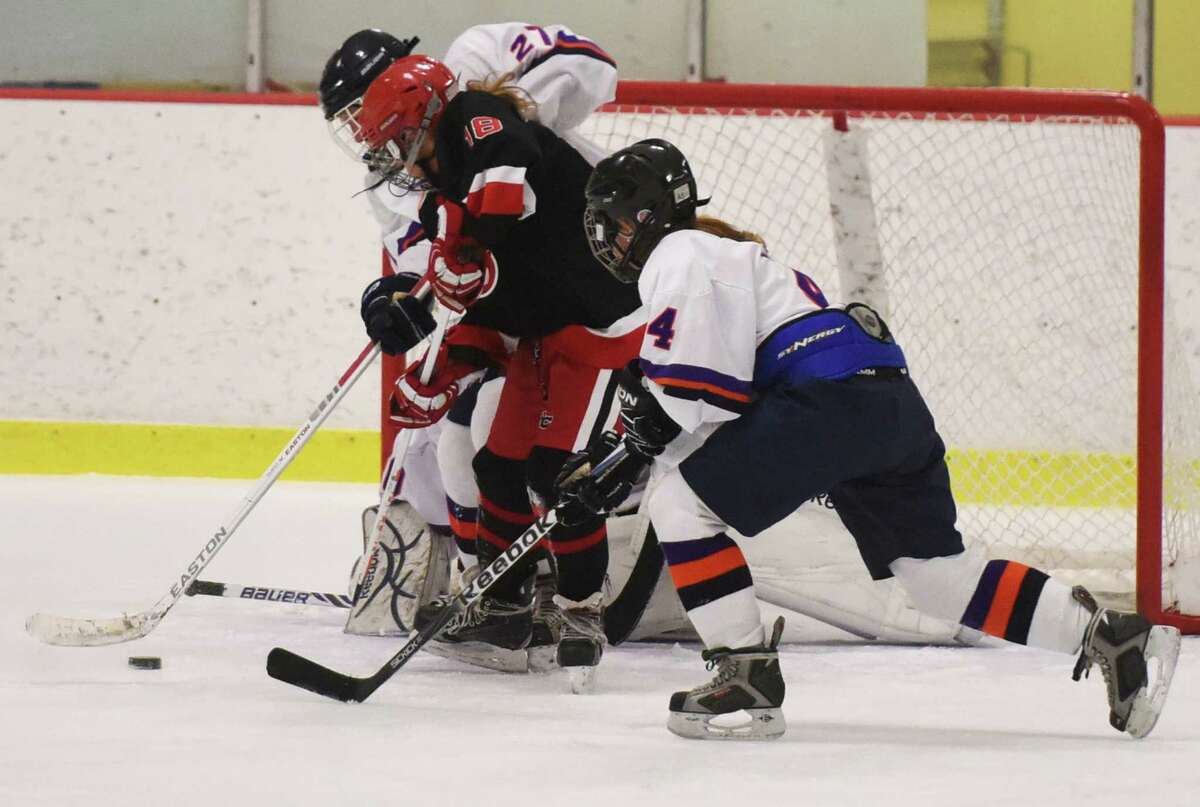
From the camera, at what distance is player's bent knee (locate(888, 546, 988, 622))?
6.84ft

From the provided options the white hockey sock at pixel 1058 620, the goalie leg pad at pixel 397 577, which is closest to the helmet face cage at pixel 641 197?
the white hockey sock at pixel 1058 620

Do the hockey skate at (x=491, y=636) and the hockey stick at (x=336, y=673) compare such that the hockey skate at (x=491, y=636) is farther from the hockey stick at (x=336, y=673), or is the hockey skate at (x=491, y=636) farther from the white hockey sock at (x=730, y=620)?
the white hockey sock at (x=730, y=620)

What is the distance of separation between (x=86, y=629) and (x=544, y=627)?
76cm

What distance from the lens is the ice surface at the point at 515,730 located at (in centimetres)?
175

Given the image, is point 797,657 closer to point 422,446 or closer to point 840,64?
point 422,446

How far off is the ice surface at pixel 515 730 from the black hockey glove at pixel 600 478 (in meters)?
0.31

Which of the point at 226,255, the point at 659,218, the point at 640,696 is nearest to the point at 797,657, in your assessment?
the point at 640,696

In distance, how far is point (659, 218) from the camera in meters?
2.11

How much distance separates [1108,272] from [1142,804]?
218 cm

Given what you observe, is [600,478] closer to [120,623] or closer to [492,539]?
[492,539]

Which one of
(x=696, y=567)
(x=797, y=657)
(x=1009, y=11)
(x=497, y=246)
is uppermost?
(x=1009, y=11)

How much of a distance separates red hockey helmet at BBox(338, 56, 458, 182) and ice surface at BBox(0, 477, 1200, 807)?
2.72 ft

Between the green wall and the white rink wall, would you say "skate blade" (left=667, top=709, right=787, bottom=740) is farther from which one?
the green wall

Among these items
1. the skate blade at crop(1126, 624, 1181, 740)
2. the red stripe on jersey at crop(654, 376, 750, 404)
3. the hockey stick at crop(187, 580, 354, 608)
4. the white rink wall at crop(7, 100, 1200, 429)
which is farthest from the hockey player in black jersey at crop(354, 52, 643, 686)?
the white rink wall at crop(7, 100, 1200, 429)
